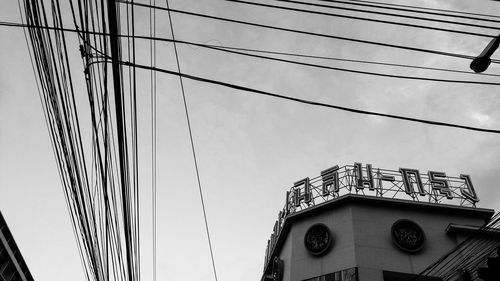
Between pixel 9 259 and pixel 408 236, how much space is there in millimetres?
33678

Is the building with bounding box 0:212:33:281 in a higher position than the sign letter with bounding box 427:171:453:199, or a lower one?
lower

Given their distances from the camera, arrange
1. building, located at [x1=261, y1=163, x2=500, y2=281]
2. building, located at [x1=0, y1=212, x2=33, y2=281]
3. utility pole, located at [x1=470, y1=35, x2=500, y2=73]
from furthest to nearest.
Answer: building, located at [x1=0, y1=212, x2=33, y2=281], building, located at [x1=261, y1=163, x2=500, y2=281], utility pole, located at [x1=470, y1=35, x2=500, y2=73]

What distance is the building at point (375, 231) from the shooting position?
17453 mm

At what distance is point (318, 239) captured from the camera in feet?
63.5

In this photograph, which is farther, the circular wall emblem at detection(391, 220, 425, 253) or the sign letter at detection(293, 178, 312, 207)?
the sign letter at detection(293, 178, 312, 207)

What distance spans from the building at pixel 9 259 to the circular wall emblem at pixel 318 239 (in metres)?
27.8

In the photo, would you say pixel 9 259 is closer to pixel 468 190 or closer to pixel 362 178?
pixel 362 178

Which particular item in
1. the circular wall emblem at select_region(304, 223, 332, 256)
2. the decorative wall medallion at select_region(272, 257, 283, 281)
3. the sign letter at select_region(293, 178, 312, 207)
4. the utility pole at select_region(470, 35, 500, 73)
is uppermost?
the sign letter at select_region(293, 178, 312, 207)

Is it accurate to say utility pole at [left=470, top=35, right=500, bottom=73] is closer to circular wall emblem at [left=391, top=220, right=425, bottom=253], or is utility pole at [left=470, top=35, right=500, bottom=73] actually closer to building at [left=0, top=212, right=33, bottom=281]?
circular wall emblem at [left=391, top=220, right=425, bottom=253]

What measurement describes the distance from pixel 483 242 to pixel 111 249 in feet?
57.7

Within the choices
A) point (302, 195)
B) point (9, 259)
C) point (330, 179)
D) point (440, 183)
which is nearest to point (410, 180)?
point (440, 183)

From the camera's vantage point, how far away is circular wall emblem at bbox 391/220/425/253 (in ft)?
59.2

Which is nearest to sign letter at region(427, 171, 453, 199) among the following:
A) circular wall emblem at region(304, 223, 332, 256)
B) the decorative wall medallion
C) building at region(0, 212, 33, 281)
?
circular wall emblem at region(304, 223, 332, 256)

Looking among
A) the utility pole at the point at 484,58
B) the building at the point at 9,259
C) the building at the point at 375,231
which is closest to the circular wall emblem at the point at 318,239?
the building at the point at 375,231
